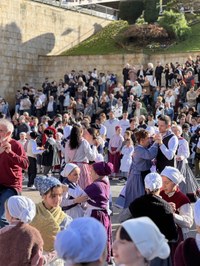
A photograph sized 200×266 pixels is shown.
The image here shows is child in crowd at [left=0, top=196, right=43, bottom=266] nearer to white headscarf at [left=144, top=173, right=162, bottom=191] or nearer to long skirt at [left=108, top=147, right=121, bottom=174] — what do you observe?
white headscarf at [left=144, top=173, right=162, bottom=191]

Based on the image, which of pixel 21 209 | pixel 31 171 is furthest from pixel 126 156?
pixel 21 209

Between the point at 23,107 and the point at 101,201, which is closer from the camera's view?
the point at 101,201

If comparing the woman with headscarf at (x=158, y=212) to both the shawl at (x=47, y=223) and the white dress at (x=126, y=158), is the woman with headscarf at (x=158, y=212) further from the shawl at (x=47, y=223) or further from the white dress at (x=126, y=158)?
the white dress at (x=126, y=158)

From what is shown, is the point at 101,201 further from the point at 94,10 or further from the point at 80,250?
the point at 94,10

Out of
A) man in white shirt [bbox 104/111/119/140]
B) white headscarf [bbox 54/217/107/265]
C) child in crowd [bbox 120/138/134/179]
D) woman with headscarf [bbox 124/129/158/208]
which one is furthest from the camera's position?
man in white shirt [bbox 104/111/119/140]

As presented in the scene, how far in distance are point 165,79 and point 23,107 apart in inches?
259

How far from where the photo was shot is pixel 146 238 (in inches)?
135

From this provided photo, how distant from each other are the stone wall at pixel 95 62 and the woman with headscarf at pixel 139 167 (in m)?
22.8

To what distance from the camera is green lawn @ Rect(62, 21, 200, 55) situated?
107 ft

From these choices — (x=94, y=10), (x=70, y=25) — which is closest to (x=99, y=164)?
(x=70, y=25)

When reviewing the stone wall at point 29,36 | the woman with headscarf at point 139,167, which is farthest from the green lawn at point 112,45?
the woman with headscarf at point 139,167

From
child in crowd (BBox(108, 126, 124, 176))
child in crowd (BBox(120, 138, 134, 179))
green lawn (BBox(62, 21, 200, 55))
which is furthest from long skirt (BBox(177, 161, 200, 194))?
green lawn (BBox(62, 21, 200, 55))

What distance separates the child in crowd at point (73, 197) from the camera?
7.36 metres

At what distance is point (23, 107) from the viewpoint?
2798cm
